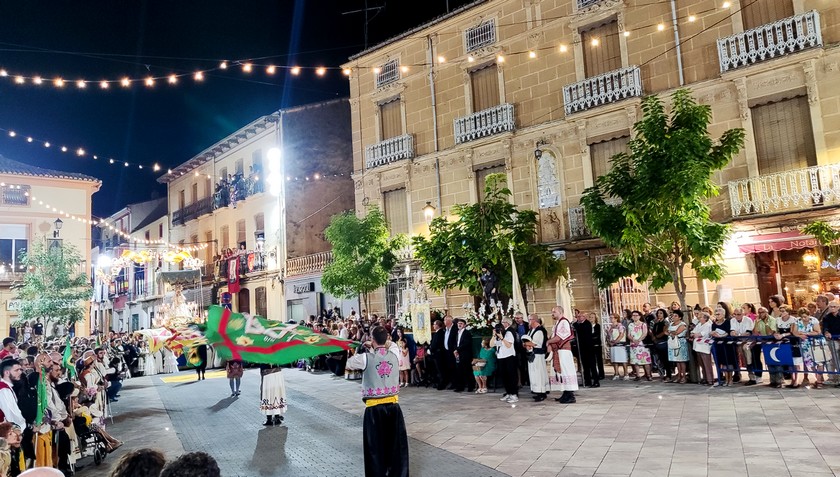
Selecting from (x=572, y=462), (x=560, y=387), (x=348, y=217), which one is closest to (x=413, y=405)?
(x=560, y=387)

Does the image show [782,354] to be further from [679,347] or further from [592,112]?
[592,112]

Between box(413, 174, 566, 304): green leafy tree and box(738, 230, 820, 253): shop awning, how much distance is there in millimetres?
4887

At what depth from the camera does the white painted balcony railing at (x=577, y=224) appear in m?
17.8

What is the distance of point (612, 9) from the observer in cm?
1769

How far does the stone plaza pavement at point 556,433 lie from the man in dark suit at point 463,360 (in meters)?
0.48

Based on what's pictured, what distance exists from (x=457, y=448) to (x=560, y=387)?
14.9 ft

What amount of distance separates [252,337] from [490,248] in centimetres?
936

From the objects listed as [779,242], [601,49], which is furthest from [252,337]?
[601,49]

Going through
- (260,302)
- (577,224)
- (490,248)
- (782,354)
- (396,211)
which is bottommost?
(782,354)

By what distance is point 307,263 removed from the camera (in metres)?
27.9

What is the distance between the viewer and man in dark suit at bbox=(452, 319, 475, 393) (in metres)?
13.9

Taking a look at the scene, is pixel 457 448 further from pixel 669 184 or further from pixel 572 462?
pixel 669 184

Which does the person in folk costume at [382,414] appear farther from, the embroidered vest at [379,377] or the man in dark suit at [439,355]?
the man in dark suit at [439,355]

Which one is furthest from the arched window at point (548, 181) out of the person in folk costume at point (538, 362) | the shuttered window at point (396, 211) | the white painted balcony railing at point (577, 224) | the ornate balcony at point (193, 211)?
the ornate balcony at point (193, 211)
